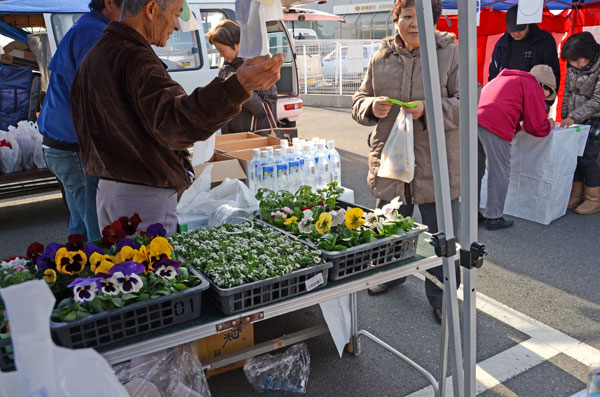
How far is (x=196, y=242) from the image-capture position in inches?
74.4

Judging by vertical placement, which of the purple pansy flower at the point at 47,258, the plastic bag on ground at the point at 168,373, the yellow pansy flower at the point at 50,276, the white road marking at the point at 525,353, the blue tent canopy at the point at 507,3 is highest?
the blue tent canopy at the point at 507,3

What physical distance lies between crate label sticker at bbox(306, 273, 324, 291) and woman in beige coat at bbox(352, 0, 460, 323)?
4.11 feet

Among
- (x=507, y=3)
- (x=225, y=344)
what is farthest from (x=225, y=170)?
(x=507, y=3)

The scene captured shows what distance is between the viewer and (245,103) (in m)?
4.19

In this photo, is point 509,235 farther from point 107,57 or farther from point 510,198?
point 107,57

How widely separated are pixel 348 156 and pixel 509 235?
11.8 ft

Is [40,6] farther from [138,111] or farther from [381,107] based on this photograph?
[138,111]

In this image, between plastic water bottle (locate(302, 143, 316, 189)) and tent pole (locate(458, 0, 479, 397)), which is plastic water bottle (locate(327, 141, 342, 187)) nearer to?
plastic water bottle (locate(302, 143, 316, 189))

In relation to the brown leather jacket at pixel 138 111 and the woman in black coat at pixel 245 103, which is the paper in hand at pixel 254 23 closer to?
the brown leather jacket at pixel 138 111

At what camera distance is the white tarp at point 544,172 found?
455cm

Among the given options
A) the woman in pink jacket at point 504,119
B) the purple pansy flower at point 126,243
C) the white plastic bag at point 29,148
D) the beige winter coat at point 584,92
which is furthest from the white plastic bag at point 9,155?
the beige winter coat at point 584,92

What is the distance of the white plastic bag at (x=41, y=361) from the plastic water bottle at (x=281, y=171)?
212 cm

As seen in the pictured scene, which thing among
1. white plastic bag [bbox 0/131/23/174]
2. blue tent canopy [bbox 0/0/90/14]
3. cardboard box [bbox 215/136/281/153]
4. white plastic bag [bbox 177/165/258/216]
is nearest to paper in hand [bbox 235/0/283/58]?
white plastic bag [bbox 177/165/258/216]

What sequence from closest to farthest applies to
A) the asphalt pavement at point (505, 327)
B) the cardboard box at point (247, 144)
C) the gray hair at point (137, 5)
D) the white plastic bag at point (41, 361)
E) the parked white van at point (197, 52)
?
1. the white plastic bag at point (41, 361)
2. the gray hair at point (137, 5)
3. the asphalt pavement at point (505, 327)
4. the cardboard box at point (247, 144)
5. the parked white van at point (197, 52)
